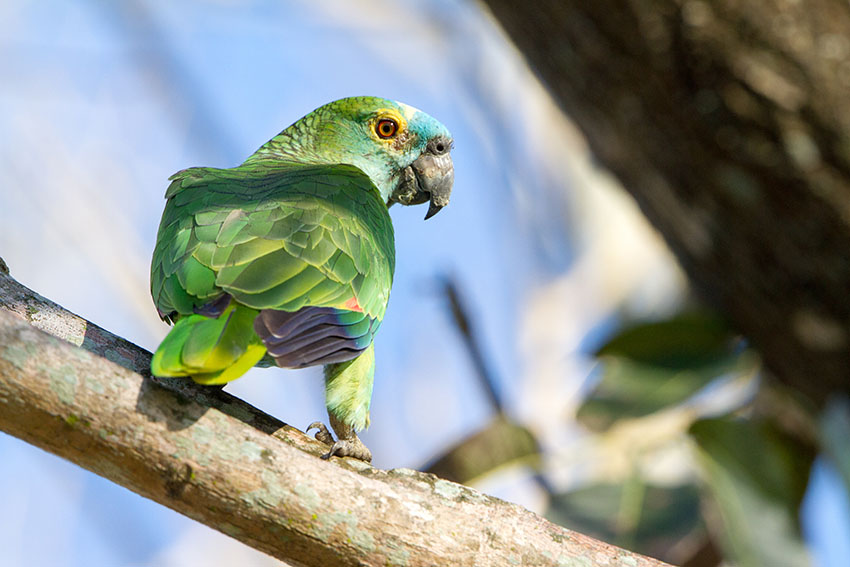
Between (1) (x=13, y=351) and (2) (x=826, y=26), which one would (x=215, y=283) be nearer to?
(1) (x=13, y=351)

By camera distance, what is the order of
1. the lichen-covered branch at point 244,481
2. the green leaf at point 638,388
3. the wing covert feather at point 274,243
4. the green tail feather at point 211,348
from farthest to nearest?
the green leaf at point 638,388, the wing covert feather at point 274,243, the green tail feather at point 211,348, the lichen-covered branch at point 244,481

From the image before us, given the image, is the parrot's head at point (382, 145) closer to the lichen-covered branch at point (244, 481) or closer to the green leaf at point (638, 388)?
the green leaf at point (638, 388)

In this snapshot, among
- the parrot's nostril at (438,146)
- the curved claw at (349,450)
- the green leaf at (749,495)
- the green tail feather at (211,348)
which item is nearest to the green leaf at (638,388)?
the green leaf at (749,495)

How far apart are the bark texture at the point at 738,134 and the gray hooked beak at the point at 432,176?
0.49 m

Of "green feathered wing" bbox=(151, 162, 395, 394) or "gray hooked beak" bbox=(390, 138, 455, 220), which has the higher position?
"gray hooked beak" bbox=(390, 138, 455, 220)

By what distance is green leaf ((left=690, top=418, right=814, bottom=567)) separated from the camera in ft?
7.78

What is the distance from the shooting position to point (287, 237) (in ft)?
6.16

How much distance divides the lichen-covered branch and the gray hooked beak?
1463mm

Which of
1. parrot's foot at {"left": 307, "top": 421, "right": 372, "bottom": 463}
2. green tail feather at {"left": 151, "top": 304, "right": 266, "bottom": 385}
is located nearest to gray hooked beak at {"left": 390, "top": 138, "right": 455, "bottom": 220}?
parrot's foot at {"left": 307, "top": 421, "right": 372, "bottom": 463}

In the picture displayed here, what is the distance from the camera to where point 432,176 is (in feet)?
9.20

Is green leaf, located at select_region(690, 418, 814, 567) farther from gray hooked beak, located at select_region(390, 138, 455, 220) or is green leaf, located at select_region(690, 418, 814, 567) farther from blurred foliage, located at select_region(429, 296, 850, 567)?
gray hooked beak, located at select_region(390, 138, 455, 220)

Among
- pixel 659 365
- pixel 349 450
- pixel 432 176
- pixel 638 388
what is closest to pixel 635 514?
pixel 638 388

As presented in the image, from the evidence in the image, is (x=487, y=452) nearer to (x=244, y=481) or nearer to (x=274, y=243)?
(x=274, y=243)

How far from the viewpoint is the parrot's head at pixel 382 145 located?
274 cm
